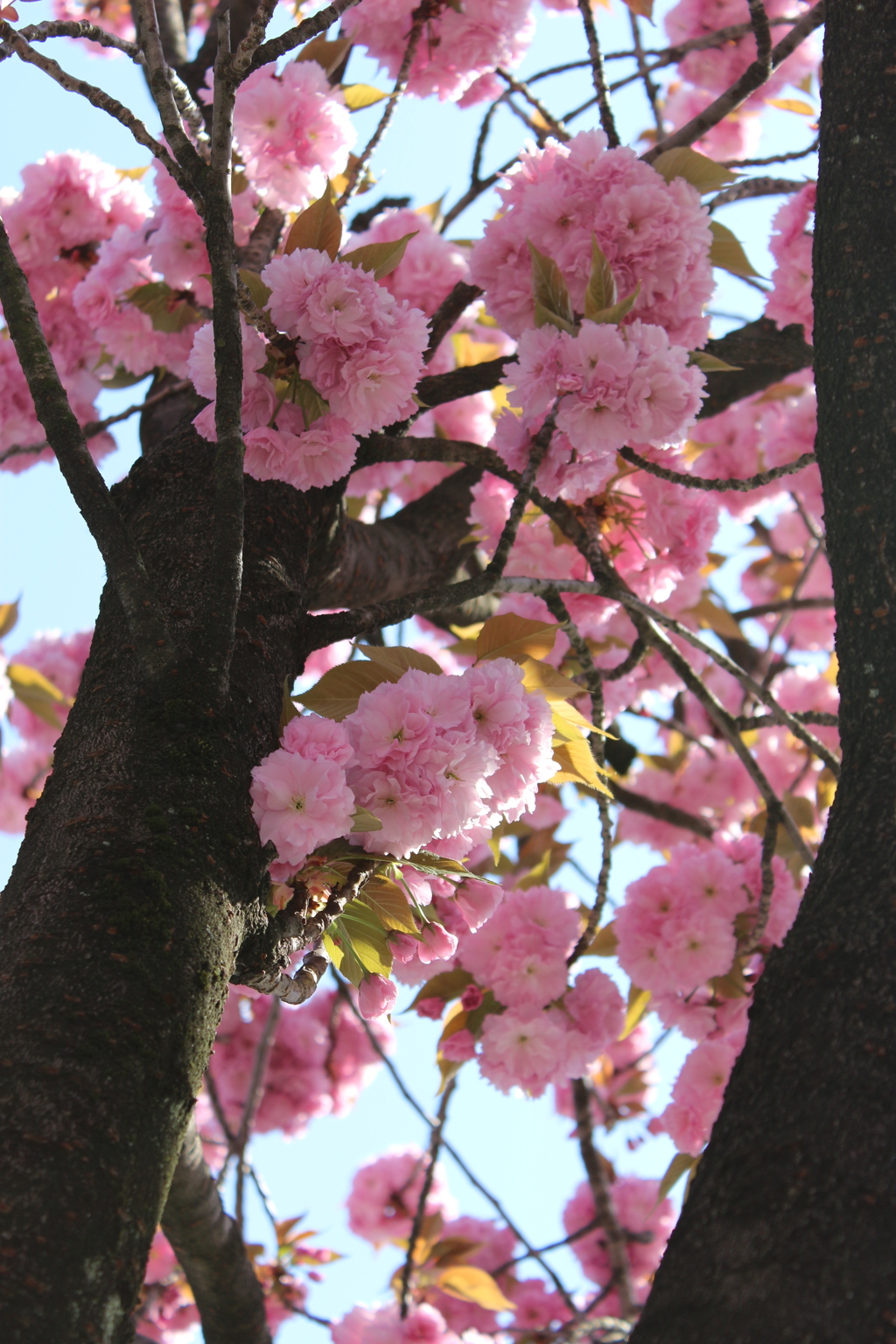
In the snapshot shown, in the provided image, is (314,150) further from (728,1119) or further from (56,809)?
(728,1119)

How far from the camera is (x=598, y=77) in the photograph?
1.59 metres

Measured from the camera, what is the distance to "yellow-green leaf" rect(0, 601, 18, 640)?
109 inches

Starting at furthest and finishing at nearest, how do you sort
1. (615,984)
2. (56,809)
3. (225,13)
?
(615,984)
(225,13)
(56,809)

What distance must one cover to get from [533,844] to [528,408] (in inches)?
62.8

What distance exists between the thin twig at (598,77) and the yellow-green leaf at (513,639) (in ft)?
2.69

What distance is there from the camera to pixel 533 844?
8.62 feet

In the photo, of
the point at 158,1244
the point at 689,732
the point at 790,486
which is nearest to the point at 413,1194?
the point at 158,1244

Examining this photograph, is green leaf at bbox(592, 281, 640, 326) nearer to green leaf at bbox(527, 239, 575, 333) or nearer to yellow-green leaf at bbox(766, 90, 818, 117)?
green leaf at bbox(527, 239, 575, 333)

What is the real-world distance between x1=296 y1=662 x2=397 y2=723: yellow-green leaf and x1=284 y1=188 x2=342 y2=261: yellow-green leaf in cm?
47

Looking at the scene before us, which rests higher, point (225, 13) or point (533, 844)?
point (533, 844)

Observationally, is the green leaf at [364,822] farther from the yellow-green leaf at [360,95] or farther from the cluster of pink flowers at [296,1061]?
the cluster of pink flowers at [296,1061]

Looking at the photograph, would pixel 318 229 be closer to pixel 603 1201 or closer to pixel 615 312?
pixel 615 312

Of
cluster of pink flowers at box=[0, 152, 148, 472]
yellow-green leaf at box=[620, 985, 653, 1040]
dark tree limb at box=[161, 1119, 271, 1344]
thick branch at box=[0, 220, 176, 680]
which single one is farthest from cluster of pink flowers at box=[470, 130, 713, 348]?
dark tree limb at box=[161, 1119, 271, 1344]

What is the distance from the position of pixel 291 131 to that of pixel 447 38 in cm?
51
